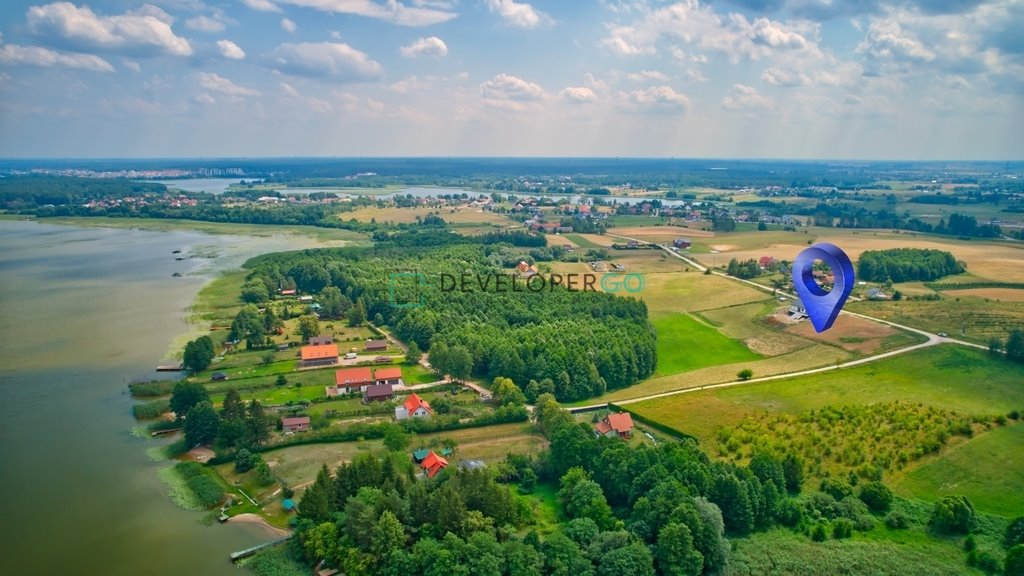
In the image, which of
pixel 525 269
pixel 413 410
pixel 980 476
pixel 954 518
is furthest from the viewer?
pixel 525 269

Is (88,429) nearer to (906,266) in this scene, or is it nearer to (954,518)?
(954,518)

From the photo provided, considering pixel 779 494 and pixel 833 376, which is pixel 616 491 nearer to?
pixel 779 494

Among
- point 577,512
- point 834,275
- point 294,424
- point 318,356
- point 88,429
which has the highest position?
point 834,275

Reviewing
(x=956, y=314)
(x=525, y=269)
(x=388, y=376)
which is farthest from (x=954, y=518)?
(x=525, y=269)

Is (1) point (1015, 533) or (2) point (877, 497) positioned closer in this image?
(1) point (1015, 533)

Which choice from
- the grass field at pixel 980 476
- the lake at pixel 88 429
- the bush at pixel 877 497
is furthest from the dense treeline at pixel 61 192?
the grass field at pixel 980 476

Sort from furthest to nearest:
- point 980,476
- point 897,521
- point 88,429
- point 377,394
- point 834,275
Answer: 1. point 377,394
2. point 834,275
3. point 88,429
4. point 980,476
5. point 897,521

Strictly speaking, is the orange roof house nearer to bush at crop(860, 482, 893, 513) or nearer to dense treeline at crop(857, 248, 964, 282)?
bush at crop(860, 482, 893, 513)
